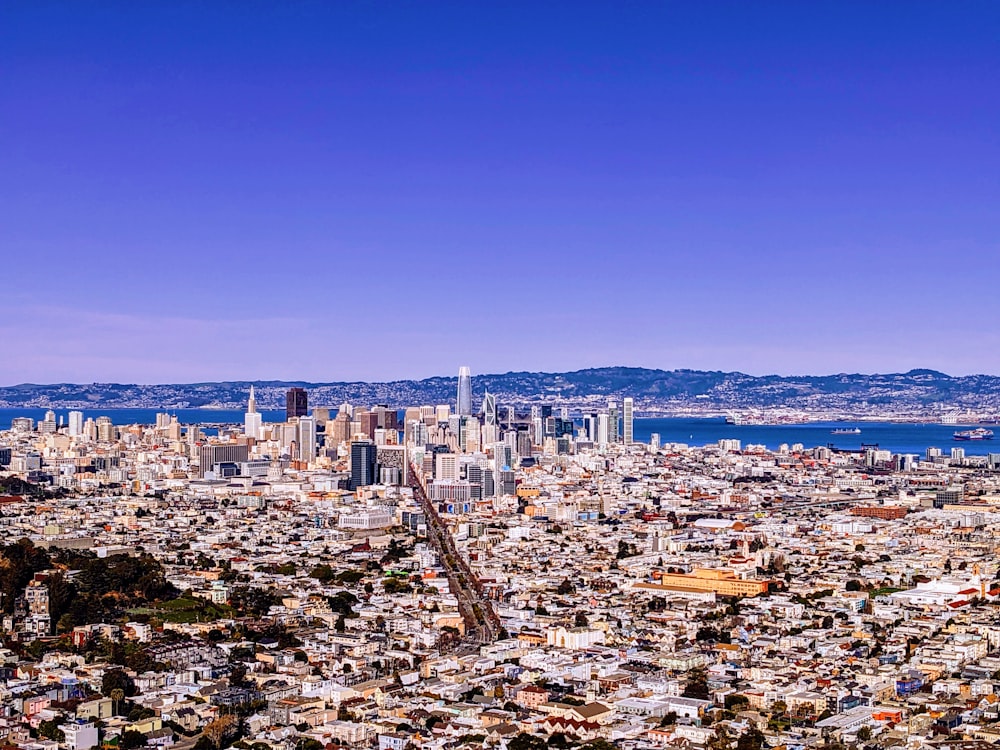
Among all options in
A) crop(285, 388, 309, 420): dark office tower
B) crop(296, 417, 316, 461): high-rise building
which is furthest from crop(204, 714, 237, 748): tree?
crop(285, 388, 309, 420): dark office tower

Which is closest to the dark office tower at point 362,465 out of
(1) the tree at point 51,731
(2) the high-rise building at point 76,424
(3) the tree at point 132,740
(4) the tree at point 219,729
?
(2) the high-rise building at point 76,424

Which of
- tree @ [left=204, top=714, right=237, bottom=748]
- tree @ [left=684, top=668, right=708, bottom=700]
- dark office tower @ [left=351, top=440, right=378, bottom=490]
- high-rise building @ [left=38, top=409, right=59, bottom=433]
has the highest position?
high-rise building @ [left=38, top=409, right=59, bottom=433]

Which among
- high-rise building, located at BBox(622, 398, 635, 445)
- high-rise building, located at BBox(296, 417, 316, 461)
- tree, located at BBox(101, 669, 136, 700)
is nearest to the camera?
tree, located at BBox(101, 669, 136, 700)

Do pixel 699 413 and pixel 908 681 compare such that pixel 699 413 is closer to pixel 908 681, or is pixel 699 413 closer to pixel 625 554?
pixel 625 554

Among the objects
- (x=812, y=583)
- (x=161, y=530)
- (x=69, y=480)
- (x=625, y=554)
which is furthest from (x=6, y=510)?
(x=812, y=583)

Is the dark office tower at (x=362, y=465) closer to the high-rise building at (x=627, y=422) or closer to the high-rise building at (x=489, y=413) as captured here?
the high-rise building at (x=489, y=413)

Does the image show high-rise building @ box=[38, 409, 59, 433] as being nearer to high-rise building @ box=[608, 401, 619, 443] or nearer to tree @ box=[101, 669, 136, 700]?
high-rise building @ box=[608, 401, 619, 443]

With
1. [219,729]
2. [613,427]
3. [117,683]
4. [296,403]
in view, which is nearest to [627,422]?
[613,427]
